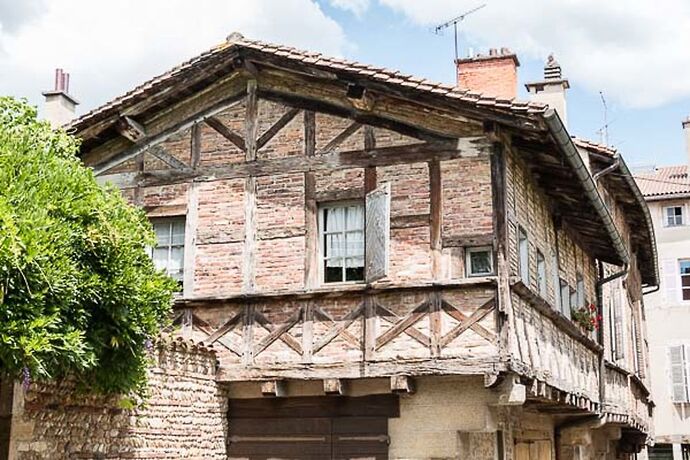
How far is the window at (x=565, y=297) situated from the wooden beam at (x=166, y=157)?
19.7 ft

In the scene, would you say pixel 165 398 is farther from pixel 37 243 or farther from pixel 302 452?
pixel 37 243

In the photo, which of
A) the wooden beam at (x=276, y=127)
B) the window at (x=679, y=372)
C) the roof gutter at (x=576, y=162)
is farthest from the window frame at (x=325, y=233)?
the window at (x=679, y=372)

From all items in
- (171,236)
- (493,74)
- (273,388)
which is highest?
(493,74)

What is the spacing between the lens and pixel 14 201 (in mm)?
7652

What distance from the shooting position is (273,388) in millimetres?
11430

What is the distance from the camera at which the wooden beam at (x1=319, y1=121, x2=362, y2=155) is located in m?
A: 12.0

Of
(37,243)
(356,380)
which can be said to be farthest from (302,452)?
(37,243)

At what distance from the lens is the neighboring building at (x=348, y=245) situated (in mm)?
10914

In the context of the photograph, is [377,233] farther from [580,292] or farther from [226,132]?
[580,292]

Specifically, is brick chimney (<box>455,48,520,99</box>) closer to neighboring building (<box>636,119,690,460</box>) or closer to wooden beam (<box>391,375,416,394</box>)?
wooden beam (<box>391,375,416,394</box>)

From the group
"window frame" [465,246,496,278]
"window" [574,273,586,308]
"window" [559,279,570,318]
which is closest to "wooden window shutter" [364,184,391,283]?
"window frame" [465,246,496,278]

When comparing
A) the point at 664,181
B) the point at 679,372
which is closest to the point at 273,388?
the point at 679,372

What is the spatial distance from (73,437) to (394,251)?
13.8ft

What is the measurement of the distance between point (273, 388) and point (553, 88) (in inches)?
330
